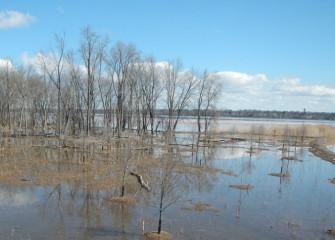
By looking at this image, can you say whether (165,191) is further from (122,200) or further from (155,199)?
(122,200)

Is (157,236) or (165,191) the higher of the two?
(165,191)

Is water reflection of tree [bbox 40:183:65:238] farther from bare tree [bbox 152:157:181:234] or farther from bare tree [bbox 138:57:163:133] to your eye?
bare tree [bbox 138:57:163:133]

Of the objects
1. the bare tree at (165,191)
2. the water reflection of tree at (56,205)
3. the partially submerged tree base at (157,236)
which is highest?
the bare tree at (165,191)

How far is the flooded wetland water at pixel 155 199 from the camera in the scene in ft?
47.3

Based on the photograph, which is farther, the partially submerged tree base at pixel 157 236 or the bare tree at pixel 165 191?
the bare tree at pixel 165 191

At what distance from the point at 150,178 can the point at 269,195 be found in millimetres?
7211

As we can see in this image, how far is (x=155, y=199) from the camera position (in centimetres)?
1859

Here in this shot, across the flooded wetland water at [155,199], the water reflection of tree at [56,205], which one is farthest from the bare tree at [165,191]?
the water reflection of tree at [56,205]

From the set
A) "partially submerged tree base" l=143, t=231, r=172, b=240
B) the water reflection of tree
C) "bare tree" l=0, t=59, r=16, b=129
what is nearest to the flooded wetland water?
the water reflection of tree

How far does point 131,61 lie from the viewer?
63.3 metres

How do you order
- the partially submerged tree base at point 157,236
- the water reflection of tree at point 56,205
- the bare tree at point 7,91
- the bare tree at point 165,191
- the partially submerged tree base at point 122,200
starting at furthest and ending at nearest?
the bare tree at point 7,91
the partially submerged tree base at point 122,200
the bare tree at point 165,191
the water reflection of tree at point 56,205
the partially submerged tree base at point 157,236

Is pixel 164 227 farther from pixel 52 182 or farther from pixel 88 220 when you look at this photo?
pixel 52 182

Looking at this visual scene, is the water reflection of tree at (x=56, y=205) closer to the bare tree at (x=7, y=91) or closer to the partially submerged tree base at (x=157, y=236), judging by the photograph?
the partially submerged tree base at (x=157, y=236)

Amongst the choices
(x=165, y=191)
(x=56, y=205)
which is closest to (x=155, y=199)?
(x=165, y=191)
